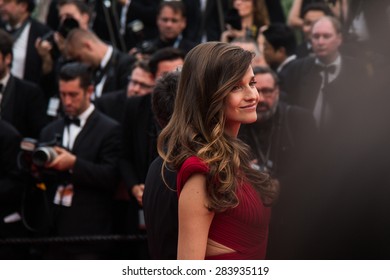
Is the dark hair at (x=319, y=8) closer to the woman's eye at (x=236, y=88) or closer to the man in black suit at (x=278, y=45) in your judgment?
the man in black suit at (x=278, y=45)

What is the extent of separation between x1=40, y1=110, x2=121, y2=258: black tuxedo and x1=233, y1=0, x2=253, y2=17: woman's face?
2.10m

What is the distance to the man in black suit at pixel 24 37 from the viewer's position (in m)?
7.89

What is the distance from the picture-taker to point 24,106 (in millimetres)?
6812

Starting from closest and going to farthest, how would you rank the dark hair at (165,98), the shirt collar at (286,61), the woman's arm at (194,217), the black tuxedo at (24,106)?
the woman's arm at (194,217) < the dark hair at (165,98) < the black tuxedo at (24,106) < the shirt collar at (286,61)

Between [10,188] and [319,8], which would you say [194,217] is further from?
[319,8]

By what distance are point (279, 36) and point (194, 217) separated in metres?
4.80

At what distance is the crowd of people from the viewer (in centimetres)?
291

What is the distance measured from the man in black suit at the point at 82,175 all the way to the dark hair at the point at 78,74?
13cm

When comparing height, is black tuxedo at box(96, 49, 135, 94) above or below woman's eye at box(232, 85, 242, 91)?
below

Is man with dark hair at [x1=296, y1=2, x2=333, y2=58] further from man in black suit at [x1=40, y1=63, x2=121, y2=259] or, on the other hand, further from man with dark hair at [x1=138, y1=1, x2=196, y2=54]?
man in black suit at [x1=40, y1=63, x2=121, y2=259]

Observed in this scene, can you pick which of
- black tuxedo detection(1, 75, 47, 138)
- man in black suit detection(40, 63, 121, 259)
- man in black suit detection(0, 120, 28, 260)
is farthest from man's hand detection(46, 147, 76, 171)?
black tuxedo detection(1, 75, 47, 138)

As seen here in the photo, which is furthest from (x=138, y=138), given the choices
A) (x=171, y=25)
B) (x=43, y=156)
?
(x=171, y=25)

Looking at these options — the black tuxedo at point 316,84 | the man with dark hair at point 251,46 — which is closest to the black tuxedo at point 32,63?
the man with dark hair at point 251,46

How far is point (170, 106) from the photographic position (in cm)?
348
